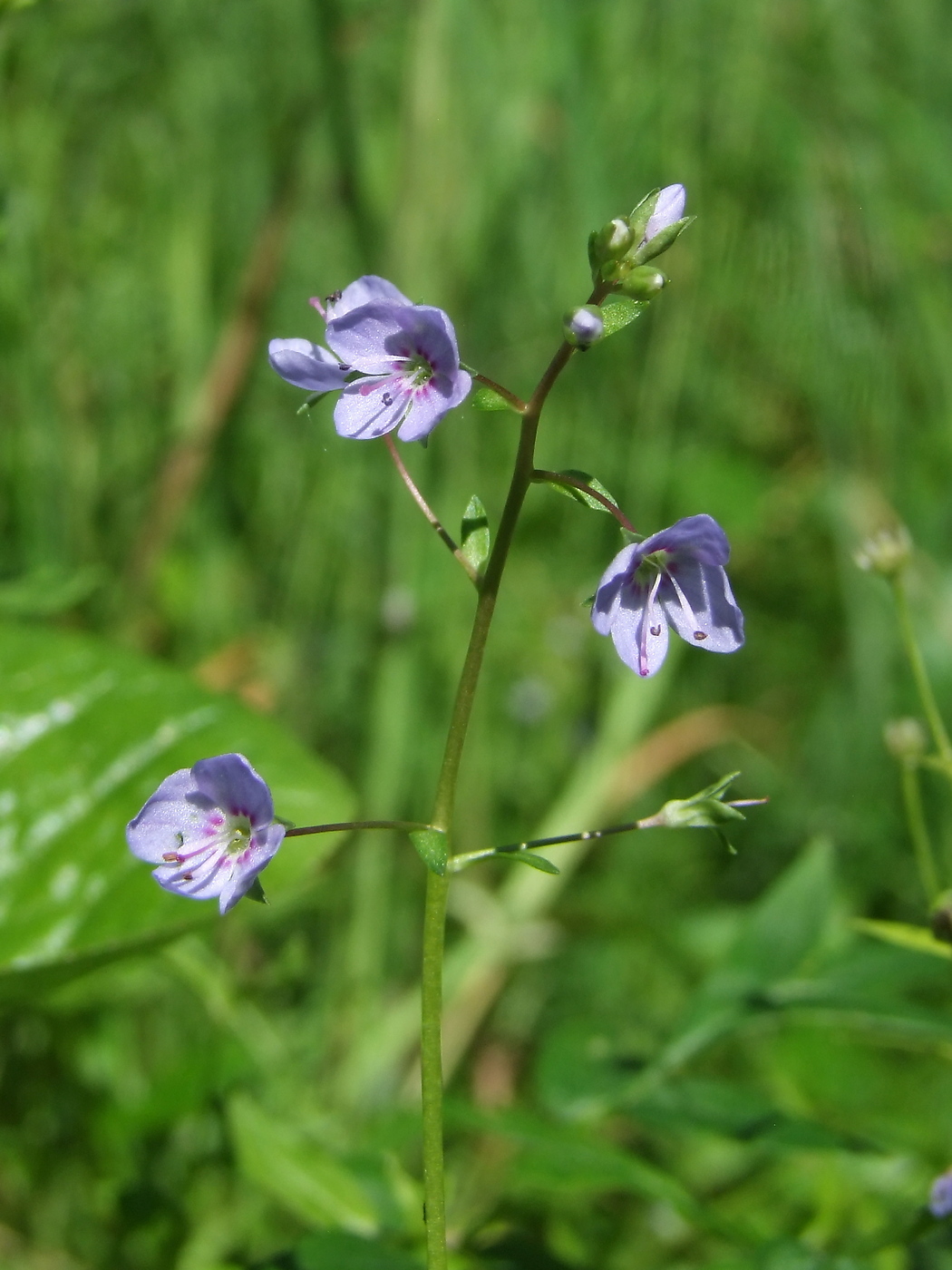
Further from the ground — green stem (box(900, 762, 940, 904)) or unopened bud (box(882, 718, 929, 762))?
unopened bud (box(882, 718, 929, 762))

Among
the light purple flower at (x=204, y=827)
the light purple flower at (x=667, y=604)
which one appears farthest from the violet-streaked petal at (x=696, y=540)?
the light purple flower at (x=204, y=827)

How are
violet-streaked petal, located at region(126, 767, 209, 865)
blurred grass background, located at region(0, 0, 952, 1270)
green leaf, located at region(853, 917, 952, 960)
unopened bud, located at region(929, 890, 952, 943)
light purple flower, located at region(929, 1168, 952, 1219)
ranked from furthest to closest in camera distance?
blurred grass background, located at region(0, 0, 952, 1270) < green leaf, located at region(853, 917, 952, 960) < unopened bud, located at region(929, 890, 952, 943) < light purple flower, located at region(929, 1168, 952, 1219) < violet-streaked petal, located at region(126, 767, 209, 865)

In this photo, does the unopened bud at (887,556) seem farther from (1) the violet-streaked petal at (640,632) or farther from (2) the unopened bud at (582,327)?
(2) the unopened bud at (582,327)

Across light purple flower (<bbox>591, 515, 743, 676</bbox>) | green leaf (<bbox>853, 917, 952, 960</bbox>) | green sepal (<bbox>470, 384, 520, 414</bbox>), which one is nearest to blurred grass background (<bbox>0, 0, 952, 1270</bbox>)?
Result: green leaf (<bbox>853, 917, 952, 960</bbox>)

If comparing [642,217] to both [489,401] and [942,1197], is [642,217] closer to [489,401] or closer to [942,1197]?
[489,401]

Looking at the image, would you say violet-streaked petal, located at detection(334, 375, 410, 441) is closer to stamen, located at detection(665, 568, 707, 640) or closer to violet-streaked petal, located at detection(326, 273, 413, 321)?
violet-streaked petal, located at detection(326, 273, 413, 321)

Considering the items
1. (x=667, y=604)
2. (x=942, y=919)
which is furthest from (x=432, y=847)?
(x=942, y=919)
